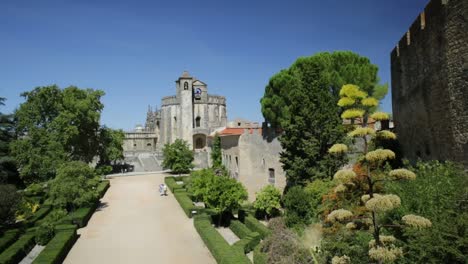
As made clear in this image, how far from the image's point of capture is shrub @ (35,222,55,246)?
18453 millimetres

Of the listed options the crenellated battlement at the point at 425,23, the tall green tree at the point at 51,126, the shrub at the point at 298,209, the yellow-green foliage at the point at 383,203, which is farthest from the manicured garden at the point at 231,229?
the tall green tree at the point at 51,126

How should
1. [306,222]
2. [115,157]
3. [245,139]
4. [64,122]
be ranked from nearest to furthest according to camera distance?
[306,222] < [245,139] < [64,122] < [115,157]

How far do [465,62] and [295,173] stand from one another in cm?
1080

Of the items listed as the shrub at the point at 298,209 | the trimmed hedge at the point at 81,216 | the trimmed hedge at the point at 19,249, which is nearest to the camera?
the trimmed hedge at the point at 19,249

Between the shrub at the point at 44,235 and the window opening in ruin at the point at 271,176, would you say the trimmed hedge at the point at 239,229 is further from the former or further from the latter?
the shrub at the point at 44,235

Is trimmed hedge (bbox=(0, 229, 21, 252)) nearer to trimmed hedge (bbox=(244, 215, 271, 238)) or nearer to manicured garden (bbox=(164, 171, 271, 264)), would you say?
manicured garden (bbox=(164, 171, 271, 264))

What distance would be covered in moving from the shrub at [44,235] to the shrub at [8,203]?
88.1 inches

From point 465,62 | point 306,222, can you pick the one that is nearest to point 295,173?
point 306,222

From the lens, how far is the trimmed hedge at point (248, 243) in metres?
15.6

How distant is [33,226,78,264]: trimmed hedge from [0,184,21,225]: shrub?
306 centimetres

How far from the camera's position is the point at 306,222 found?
57.6ft

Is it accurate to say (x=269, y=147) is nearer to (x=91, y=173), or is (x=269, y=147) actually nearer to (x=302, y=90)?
(x=302, y=90)

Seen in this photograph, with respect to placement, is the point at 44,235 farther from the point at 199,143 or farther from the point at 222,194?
the point at 199,143

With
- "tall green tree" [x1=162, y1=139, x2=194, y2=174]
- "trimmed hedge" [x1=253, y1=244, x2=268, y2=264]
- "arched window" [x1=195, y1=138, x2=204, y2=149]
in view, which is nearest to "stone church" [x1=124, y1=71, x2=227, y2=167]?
"arched window" [x1=195, y1=138, x2=204, y2=149]
